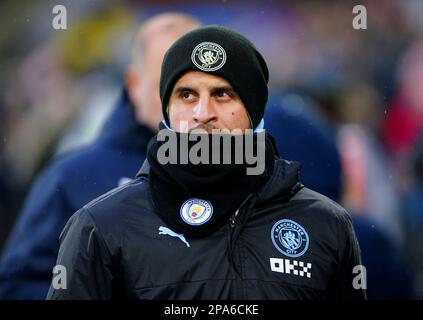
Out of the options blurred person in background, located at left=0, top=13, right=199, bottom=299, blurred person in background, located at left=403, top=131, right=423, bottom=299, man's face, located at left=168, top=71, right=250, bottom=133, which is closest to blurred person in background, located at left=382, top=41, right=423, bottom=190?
blurred person in background, located at left=403, top=131, right=423, bottom=299

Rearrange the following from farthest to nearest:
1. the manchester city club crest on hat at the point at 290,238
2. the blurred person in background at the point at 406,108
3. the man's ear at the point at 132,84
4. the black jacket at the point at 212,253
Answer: the blurred person in background at the point at 406,108 < the man's ear at the point at 132,84 < the manchester city club crest on hat at the point at 290,238 < the black jacket at the point at 212,253

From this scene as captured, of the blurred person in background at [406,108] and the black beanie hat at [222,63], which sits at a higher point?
the black beanie hat at [222,63]

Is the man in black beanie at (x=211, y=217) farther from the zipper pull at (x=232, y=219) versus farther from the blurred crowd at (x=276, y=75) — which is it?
the blurred crowd at (x=276, y=75)

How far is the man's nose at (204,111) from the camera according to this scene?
113 inches

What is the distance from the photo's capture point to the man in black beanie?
2750mm

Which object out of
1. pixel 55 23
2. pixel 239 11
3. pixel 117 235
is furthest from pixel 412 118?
pixel 117 235

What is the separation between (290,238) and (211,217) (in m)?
0.24

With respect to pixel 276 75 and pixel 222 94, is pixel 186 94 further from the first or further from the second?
pixel 276 75

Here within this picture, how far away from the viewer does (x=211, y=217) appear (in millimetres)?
2803

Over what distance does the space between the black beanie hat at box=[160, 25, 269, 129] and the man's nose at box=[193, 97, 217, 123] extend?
0.28 feet

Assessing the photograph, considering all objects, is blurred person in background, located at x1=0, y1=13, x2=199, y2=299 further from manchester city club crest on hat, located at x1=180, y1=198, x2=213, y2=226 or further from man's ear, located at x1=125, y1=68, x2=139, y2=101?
manchester city club crest on hat, located at x1=180, y1=198, x2=213, y2=226

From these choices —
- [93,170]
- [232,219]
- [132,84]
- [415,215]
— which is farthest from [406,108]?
[232,219]

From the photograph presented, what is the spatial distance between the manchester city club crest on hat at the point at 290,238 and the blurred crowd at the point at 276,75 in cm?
263

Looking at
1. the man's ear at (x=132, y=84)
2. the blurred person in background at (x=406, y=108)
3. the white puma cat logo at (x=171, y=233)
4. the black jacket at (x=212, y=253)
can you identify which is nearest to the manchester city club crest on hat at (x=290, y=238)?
the black jacket at (x=212, y=253)
